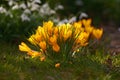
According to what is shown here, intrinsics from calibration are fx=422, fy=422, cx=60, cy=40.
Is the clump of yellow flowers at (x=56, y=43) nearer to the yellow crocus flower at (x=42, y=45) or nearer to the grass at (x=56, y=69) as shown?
the yellow crocus flower at (x=42, y=45)

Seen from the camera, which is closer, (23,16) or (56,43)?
(56,43)

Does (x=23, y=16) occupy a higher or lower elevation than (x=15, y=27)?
higher

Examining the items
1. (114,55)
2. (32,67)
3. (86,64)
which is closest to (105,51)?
(114,55)

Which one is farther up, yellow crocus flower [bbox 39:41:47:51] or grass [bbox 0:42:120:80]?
yellow crocus flower [bbox 39:41:47:51]

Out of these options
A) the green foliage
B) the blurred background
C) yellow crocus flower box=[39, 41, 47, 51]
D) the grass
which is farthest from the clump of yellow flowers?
the green foliage

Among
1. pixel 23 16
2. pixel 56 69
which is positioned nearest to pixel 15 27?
pixel 23 16

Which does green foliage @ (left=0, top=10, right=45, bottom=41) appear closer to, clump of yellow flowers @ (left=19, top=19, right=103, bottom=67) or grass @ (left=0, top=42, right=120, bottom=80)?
grass @ (left=0, top=42, right=120, bottom=80)

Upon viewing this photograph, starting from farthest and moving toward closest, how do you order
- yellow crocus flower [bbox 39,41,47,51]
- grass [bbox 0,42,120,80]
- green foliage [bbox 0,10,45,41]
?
green foliage [bbox 0,10,45,41], yellow crocus flower [bbox 39,41,47,51], grass [bbox 0,42,120,80]

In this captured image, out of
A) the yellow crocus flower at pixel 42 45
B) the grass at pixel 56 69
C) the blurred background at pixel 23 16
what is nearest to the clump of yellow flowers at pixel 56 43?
the yellow crocus flower at pixel 42 45

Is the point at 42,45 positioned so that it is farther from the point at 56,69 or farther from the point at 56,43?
the point at 56,69
